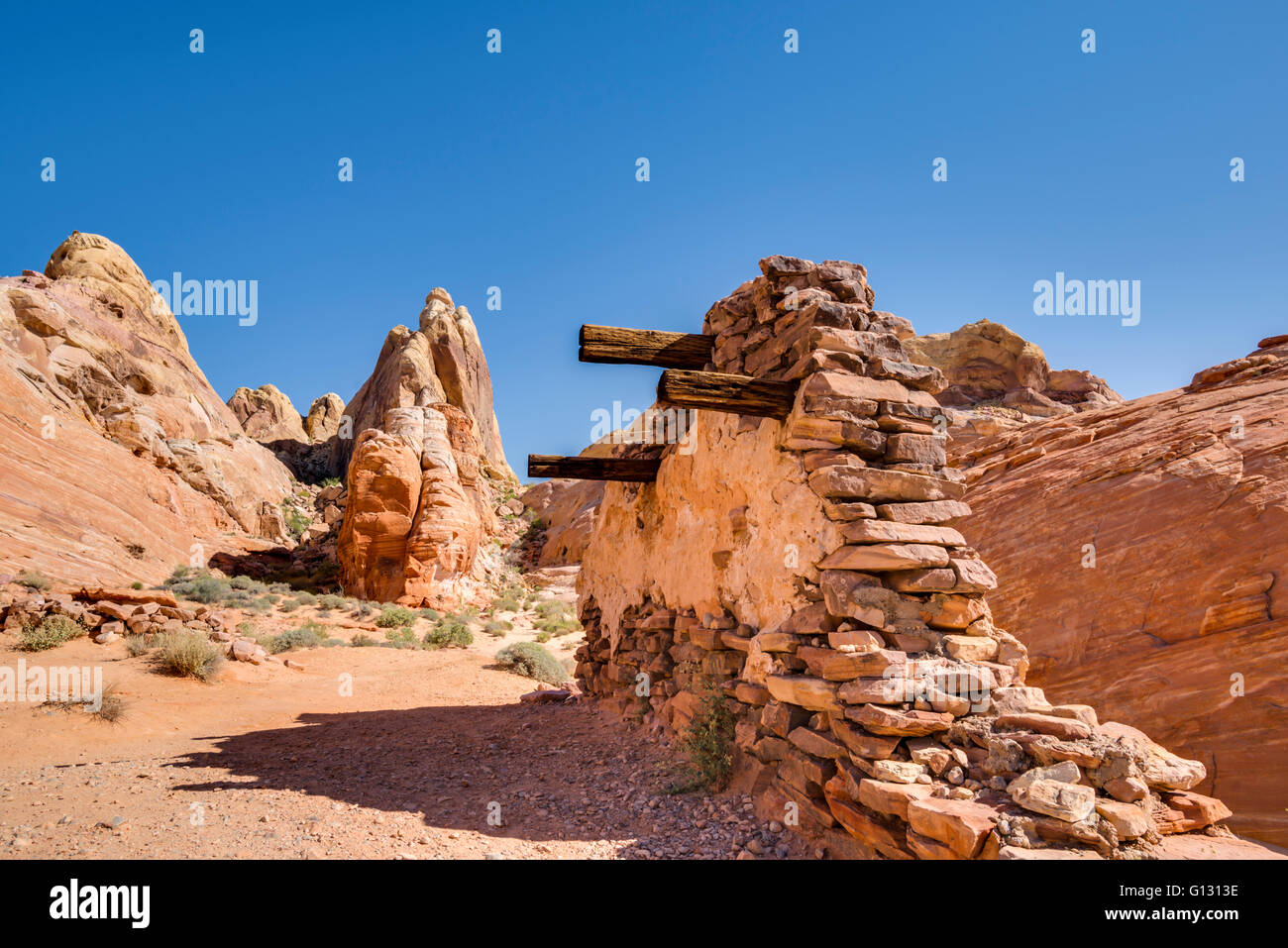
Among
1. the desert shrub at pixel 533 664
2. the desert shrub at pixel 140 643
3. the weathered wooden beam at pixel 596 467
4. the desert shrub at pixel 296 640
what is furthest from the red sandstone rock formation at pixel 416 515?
the weathered wooden beam at pixel 596 467

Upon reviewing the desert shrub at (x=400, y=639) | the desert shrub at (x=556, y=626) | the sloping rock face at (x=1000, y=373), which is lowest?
the desert shrub at (x=556, y=626)

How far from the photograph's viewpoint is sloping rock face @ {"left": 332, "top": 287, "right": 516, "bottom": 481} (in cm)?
3422

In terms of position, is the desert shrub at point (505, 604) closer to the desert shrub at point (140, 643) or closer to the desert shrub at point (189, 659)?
the desert shrub at point (140, 643)

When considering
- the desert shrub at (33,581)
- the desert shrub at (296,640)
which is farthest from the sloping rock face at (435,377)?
the desert shrub at (33,581)

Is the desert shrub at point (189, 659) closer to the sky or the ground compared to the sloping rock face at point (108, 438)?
closer to the ground

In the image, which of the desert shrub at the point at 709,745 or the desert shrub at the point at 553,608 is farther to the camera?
the desert shrub at the point at 553,608

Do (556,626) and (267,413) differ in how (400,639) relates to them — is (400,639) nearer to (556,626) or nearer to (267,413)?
(556,626)

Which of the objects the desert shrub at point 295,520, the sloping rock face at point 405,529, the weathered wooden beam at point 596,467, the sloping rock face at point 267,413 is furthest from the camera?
the sloping rock face at point 267,413

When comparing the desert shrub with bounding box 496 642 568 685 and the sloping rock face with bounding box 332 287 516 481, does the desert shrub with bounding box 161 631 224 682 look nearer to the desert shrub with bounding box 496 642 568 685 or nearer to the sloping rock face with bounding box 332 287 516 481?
the desert shrub with bounding box 496 642 568 685

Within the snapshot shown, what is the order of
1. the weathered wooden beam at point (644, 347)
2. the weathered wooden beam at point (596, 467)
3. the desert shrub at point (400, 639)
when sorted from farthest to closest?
the desert shrub at point (400, 639) < the weathered wooden beam at point (596, 467) < the weathered wooden beam at point (644, 347)

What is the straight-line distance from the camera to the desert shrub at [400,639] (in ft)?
42.1

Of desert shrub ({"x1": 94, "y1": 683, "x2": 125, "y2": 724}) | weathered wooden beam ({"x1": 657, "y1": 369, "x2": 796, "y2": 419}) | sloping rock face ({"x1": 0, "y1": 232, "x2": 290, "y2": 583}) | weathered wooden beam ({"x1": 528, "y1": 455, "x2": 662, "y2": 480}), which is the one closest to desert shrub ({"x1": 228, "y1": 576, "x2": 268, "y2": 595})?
sloping rock face ({"x1": 0, "y1": 232, "x2": 290, "y2": 583})

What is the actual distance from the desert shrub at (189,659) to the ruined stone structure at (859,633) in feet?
21.0
